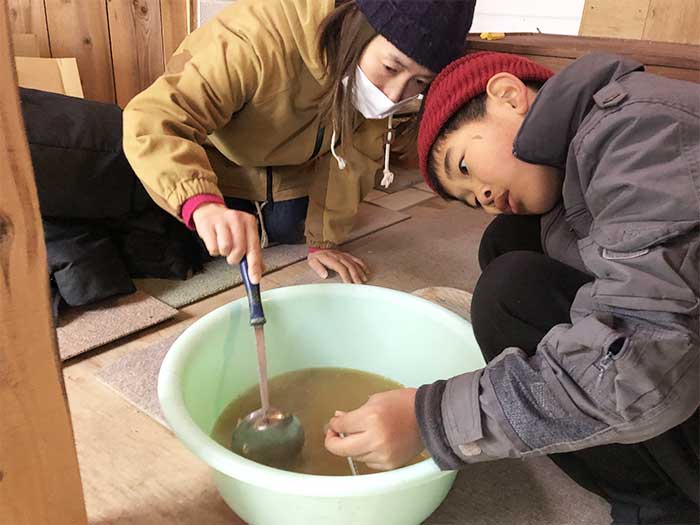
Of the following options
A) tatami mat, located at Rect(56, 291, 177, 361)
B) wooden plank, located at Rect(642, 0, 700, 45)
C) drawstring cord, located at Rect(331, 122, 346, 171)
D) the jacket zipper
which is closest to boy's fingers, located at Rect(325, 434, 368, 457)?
the jacket zipper

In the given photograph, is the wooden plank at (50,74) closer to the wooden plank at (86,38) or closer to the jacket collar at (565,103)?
the wooden plank at (86,38)

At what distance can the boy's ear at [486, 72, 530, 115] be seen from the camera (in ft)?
2.15

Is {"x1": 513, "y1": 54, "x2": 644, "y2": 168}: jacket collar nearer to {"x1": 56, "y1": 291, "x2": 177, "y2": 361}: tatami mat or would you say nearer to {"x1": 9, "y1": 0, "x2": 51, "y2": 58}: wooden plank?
{"x1": 56, "y1": 291, "x2": 177, "y2": 361}: tatami mat

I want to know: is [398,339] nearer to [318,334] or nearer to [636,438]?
[318,334]

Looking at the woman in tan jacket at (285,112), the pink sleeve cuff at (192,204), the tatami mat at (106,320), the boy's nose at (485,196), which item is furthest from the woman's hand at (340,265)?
the boy's nose at (485,196)

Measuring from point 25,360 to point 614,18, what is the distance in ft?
6.05

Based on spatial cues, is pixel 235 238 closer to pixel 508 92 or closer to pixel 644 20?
pixel 508 92

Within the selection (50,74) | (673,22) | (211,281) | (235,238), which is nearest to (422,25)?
(235,238)

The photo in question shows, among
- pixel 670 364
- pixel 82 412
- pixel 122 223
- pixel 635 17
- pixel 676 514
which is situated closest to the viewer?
pixel 670 364

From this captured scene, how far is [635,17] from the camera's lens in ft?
Result: 5.78

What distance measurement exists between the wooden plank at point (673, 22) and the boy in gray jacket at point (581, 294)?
1264 millimetres

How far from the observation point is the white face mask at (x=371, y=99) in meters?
0.95

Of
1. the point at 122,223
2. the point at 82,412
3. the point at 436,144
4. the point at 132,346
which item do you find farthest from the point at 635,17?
the point at 82,412

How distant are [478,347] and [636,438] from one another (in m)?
→ 0.23
